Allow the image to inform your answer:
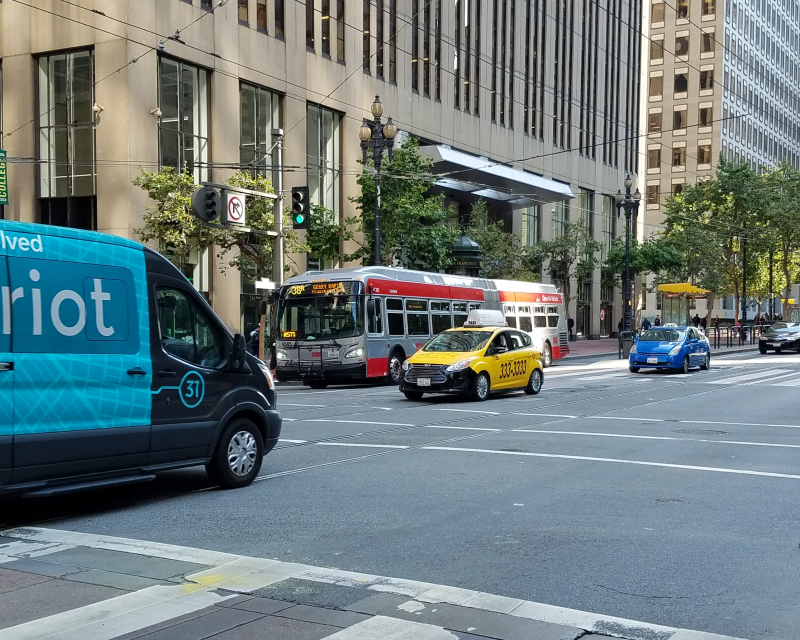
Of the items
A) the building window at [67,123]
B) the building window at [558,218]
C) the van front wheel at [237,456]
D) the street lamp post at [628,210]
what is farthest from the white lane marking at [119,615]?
the building window at [558,218]

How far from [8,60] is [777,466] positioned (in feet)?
99.0

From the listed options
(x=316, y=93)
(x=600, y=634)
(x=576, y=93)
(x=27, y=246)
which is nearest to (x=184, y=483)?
(x=27, y=246)

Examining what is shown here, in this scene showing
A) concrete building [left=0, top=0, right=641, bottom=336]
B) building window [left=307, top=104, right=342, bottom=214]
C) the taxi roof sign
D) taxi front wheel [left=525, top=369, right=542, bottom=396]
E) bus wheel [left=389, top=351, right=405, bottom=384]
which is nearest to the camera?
taxi front wheel [left=525, top=369, right=542, bottom=396]

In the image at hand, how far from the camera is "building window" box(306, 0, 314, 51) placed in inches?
1535

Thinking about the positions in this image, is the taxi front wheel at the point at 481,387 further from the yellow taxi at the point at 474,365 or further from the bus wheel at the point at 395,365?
the bus wheel at the point at 395,365

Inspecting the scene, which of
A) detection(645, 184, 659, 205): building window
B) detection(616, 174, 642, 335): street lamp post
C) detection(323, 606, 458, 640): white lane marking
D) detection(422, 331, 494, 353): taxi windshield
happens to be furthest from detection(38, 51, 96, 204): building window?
detection(645, 184, 659, 205): building window

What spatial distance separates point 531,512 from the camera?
836 cm

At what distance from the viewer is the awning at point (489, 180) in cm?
4517

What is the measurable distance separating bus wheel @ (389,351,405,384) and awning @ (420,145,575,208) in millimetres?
16172

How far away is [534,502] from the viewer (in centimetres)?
884

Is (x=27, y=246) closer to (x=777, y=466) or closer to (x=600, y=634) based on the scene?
(x=600, y=634)

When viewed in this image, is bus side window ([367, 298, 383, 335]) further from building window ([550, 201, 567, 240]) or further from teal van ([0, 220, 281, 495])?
building window ([550, 201, 567, 240])

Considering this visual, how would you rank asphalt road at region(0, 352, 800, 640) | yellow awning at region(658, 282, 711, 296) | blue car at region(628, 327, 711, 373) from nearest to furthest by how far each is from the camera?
asphalt road at region(0, 352, 800, 640) → blue car at region(628, 327, 711, 373) → yellow awning at region(658, 282, 711, 296)

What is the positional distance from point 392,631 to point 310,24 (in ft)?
122
